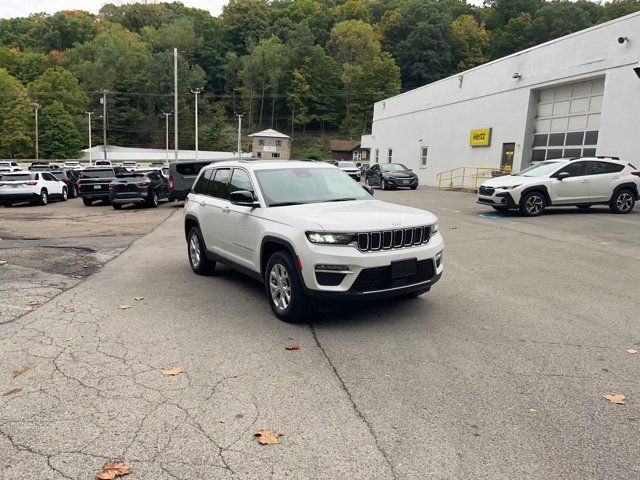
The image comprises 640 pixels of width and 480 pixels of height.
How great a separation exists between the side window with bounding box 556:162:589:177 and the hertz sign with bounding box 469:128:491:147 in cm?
1503

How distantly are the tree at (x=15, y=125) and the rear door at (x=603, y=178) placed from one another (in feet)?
283

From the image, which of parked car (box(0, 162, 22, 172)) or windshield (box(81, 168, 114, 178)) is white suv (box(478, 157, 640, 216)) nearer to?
windshield (box(81, 168, 114, 178))

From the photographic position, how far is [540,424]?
3461 millimetres

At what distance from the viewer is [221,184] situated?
296 inches

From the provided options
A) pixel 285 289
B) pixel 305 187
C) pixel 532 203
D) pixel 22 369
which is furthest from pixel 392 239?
pixel 532 203

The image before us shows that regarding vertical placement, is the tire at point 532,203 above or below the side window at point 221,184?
below

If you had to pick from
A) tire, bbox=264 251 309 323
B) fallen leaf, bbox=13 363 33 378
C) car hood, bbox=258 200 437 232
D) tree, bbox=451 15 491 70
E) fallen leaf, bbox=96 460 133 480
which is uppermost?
tree, bbox=451 15 491 70

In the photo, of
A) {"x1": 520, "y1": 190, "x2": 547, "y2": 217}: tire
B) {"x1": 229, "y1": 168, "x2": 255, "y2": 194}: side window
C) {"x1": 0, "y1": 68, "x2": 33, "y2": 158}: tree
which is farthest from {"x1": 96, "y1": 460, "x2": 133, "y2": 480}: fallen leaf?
{"x1": 0, "y1": 68, "x2": 33, "y2": 158}: tree

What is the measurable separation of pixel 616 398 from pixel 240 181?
4.97m

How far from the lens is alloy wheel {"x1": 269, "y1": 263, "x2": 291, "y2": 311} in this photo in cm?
561

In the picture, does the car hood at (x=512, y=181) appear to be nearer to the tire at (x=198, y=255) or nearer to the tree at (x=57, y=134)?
the tire at (x=198, y=255)

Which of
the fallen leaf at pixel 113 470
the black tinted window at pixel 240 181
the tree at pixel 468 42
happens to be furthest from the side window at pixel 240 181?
the tree at pixel 468 42

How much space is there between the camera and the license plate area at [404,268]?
5324 millimetres

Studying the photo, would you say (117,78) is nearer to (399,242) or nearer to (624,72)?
(624,72)
